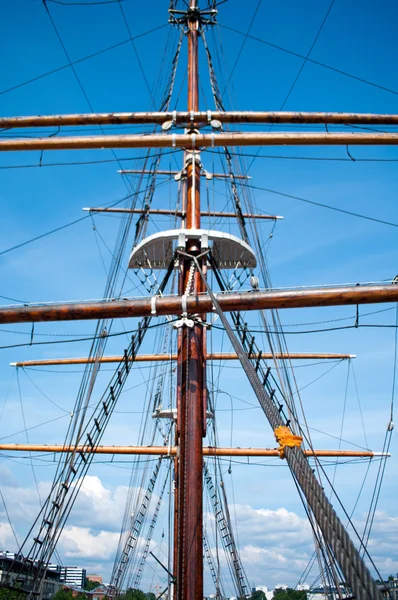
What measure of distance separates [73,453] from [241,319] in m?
4.52

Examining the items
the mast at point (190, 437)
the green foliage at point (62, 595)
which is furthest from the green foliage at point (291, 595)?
the mast at point (190, 437)

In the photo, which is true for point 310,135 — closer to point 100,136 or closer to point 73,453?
point 100,136

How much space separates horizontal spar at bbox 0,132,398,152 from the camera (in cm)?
1338

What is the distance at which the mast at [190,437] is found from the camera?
9.81 meters

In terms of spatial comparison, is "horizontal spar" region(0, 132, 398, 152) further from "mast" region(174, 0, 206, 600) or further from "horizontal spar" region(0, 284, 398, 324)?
"horizontal spar" region(0, 284, 398, 324)

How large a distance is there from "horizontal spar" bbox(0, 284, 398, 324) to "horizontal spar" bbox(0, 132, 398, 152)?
A: 3605 mm

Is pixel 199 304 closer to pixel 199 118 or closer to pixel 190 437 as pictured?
pixel 190 437

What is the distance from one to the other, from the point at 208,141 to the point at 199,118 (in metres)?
1.03

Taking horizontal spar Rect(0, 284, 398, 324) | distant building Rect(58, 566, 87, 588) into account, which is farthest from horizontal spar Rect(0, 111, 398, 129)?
distant building Rect(58, 566, 87, 588)

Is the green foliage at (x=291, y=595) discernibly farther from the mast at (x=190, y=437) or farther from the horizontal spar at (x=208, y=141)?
the horizontal spar at (x=208, y=141)

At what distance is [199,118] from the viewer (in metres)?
14.1

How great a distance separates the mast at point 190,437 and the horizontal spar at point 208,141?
1.09 m

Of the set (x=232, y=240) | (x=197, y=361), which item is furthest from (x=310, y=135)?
(x=197, y=361)

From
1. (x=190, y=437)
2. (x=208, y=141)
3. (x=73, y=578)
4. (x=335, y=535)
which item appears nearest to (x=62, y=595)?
(x=190, y=437)
